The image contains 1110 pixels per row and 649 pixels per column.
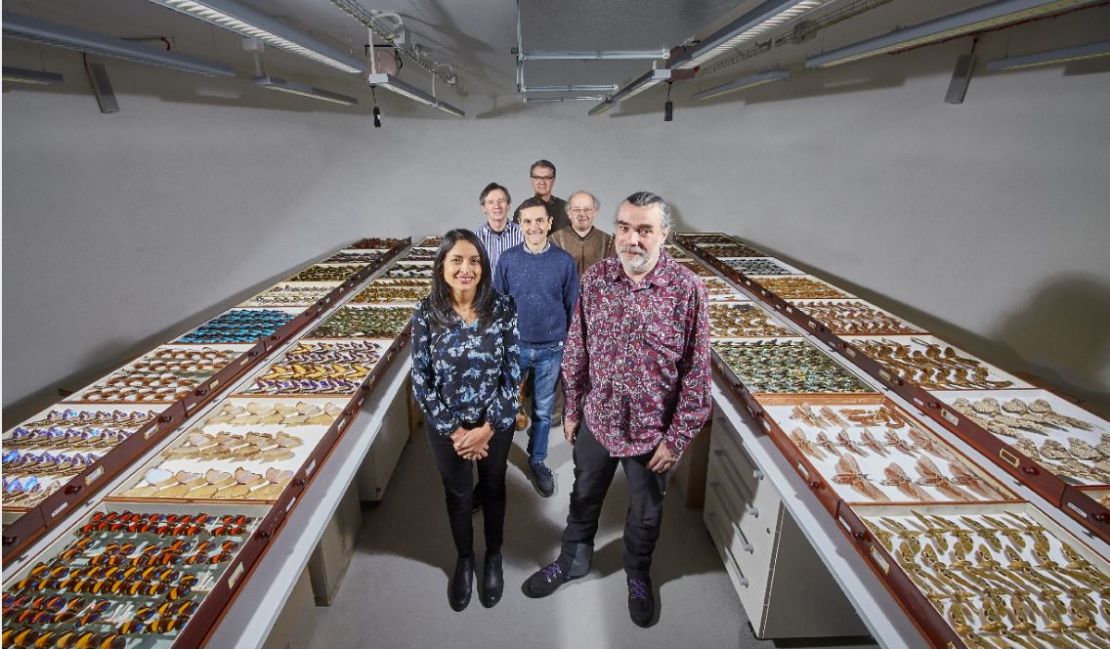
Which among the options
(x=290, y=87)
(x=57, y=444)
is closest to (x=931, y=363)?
(x=57, y=444)

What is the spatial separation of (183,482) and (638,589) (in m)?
2.18

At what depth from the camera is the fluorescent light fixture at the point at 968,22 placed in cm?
176

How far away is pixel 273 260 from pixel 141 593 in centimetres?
534

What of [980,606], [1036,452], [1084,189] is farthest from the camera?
[1084,189]

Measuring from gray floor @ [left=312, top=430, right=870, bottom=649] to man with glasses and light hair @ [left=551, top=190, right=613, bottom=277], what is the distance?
1713 millimetres

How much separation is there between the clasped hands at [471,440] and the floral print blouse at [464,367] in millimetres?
35

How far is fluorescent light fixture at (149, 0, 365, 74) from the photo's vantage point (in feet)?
5.70

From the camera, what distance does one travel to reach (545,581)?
2.89 meters

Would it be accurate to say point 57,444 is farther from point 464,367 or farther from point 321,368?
point 464,367

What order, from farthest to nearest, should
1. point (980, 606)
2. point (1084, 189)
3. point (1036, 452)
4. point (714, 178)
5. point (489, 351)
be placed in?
point (714, 178), point (1084, 189), point (489, 351), point (1036, 452), point (980, 606)

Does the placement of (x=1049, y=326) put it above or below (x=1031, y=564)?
above

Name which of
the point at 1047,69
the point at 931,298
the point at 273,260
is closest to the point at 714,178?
the point at 931,298

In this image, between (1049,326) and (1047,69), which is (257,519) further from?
(1047,69)

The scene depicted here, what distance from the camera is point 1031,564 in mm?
1708
